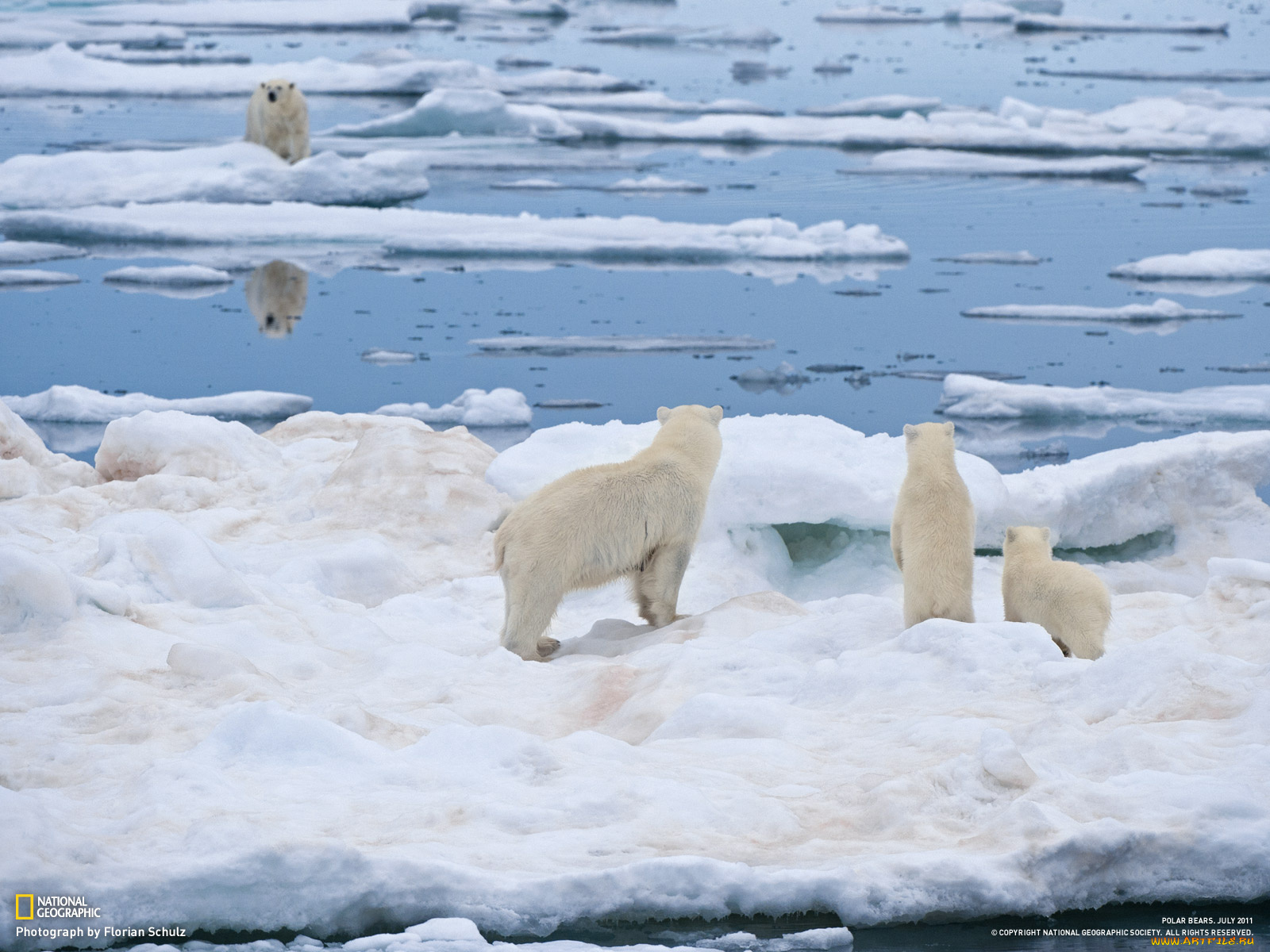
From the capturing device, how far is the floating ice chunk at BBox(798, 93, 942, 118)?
64.3ft

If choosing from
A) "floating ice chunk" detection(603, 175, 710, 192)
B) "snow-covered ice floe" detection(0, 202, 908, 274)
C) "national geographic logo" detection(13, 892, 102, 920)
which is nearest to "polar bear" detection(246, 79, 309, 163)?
"snow-covered ice floe" detection(0, 202, 908, 274)

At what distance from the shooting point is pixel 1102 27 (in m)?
33.1

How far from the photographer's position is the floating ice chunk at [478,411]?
7.88 meters

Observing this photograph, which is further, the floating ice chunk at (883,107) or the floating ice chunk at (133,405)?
the floating ice chunk at (883,107)

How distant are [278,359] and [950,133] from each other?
10.7 meters

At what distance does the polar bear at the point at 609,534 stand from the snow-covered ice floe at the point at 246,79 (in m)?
17.7

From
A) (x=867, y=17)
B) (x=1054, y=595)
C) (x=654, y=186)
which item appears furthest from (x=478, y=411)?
(x=867, y=17)

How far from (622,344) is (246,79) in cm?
1464

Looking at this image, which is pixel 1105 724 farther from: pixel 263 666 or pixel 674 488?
pixel 263 666

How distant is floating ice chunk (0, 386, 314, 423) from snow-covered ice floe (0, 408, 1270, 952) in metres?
2.63

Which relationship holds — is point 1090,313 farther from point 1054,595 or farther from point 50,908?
point 50,908

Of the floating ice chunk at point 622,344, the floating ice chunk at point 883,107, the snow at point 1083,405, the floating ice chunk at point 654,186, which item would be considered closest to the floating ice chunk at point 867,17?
the floating ice chunk at point 883,107

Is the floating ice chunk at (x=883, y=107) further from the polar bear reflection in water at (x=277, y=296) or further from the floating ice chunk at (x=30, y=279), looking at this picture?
the floating ice chunk at (x=30, y=279)

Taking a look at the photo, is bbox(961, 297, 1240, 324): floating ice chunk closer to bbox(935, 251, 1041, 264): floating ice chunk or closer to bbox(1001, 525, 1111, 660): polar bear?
bbox(935, 251, 1041, 264): floating ice chunk
